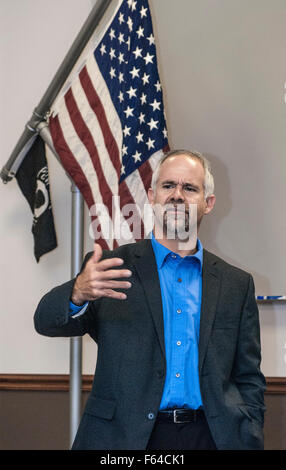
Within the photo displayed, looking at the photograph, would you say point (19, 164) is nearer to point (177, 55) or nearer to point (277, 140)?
point (177, 55)

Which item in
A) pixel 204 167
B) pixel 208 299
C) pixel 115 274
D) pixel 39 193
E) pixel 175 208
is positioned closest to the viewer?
pixel 115 274

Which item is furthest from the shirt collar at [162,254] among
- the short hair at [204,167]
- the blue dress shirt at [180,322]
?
the short hair at [204,167]

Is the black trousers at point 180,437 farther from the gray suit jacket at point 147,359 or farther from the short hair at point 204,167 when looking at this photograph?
the short hair at point 204,167

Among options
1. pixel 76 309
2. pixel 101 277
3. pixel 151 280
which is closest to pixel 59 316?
pixel 76 309

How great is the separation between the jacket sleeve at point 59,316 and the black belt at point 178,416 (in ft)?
1.42

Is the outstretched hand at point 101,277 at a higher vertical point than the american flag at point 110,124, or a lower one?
lower

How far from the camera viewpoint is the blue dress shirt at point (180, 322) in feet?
6.88

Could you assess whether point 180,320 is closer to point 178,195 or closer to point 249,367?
point 249,367

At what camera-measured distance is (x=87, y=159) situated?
3.03 meters

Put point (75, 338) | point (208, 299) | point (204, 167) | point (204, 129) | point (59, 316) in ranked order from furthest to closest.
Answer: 1. point (204, 129)
2. point (75, 338)
3. point (204, 167)
4. point (208, 299)
5. point (59, 316)

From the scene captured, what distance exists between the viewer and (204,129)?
3.47 meters

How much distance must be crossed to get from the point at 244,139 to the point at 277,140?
190mm

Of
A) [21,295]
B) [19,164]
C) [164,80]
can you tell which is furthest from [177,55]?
[21,295]

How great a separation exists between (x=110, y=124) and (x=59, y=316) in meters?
1.34
